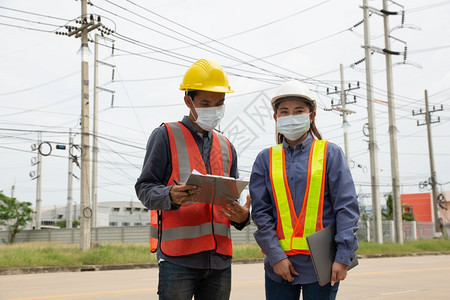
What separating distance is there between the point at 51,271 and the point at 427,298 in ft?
38.2

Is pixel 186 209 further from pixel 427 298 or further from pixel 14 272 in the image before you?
pixel 14 272

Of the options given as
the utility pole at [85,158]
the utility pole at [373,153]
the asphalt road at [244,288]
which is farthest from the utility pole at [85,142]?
the utility pole at [373,153]

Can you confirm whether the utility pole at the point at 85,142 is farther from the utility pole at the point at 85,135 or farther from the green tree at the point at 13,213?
the green tree at the point at 13,213

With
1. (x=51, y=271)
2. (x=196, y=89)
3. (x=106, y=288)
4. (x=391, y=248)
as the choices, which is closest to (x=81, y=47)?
(x=51, y=271)

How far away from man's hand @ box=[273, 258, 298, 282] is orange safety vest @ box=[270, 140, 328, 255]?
79mm

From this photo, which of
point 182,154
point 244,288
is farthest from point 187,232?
point 244,288

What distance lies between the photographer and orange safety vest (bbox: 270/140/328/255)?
10.3ft

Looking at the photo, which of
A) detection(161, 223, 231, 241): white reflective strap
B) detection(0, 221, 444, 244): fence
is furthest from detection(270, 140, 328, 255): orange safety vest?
detection(0, 221, 444, 244): fence

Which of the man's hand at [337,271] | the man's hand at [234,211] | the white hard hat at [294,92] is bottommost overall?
the man's hand at [337,271]

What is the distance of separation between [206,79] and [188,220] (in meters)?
0.86

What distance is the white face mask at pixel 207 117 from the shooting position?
3373 mm

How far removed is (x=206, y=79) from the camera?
10.9ft

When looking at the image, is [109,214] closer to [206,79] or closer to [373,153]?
[373,153]

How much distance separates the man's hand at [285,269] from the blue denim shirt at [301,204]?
28mm
